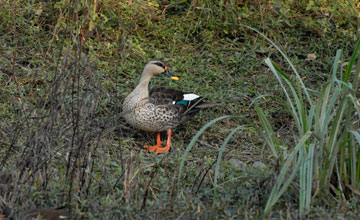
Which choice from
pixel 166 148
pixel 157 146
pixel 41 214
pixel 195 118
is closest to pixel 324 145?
pixel 41 214

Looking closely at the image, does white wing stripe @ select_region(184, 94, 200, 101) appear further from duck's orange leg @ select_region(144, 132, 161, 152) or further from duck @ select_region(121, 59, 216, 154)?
duck's orange leg @ select_region(144, 132, 161, 152)

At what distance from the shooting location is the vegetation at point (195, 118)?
10.6 feet

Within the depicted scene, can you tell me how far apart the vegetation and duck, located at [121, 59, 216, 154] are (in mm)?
127

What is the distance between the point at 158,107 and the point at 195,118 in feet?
1.54

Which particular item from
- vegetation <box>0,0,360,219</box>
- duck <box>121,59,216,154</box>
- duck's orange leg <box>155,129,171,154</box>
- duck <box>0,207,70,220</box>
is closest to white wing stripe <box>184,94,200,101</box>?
A: duck <box>121,59,216,154</box>

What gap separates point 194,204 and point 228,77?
3.04 meters

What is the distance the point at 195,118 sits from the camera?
566cm

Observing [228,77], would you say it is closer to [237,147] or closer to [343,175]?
[237,147]

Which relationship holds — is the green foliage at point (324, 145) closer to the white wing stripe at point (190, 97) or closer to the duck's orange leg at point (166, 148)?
the duck's orange leg at point (166, 148)

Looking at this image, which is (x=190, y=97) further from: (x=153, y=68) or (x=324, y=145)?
(x=324, y=145)

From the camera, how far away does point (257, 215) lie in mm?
3191

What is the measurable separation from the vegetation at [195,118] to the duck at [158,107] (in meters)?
0.13

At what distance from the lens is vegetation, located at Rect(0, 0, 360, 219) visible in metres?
3.24

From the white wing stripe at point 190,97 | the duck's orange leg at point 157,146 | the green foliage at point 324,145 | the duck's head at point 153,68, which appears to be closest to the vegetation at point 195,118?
the green foliage at point 324,145
